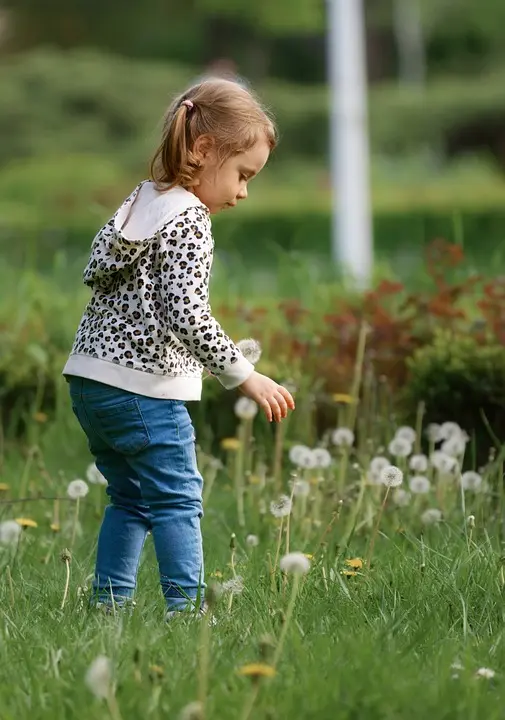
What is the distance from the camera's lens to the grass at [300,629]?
201cm

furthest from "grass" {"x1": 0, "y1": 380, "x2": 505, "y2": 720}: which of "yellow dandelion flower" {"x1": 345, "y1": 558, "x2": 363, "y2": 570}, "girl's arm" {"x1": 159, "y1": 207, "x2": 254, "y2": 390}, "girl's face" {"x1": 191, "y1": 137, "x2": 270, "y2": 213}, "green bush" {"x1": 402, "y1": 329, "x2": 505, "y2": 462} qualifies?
"girl's face" {"x1": 191, "y1": 137, "x2": 270, "y2": 213}

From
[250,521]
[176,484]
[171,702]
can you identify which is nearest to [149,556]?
[250,521]

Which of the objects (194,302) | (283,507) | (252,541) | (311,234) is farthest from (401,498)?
(311,234)

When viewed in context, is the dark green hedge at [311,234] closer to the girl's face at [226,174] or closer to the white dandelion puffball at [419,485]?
the white dandelion puffball at [419,485]

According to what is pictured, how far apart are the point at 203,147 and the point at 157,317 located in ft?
1.27

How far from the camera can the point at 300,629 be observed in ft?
7.80

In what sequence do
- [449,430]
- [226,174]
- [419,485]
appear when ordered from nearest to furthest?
[226,174] < [419,485] < [449,430]

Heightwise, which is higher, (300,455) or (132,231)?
(132,231)

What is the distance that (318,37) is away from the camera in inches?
1190

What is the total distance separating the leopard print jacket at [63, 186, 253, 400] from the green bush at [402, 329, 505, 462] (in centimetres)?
169

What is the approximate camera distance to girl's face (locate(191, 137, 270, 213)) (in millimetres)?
2818

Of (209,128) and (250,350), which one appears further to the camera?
(250,350)

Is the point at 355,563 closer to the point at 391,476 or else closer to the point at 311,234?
the point at 391,476

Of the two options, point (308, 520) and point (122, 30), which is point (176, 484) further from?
point (122, 30)
